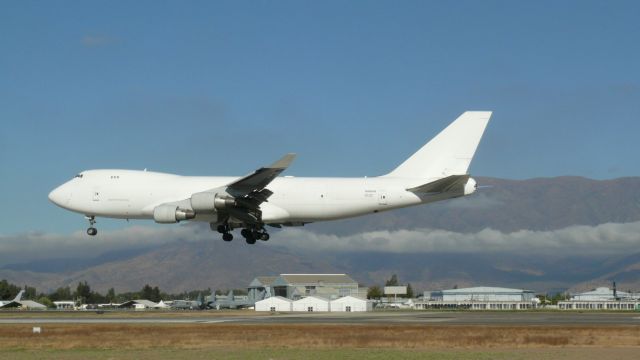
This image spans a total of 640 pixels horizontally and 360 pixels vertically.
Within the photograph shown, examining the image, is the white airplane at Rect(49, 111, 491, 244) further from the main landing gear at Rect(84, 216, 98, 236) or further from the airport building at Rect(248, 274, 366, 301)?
the airport building at Rect(248, 274, 366, 301)

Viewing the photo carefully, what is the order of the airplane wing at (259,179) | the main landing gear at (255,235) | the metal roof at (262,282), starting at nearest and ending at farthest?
the airplane wing at (259,179) → the main landing gear at (255,235) → the metal roof at (262,282)

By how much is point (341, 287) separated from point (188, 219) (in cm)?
10177

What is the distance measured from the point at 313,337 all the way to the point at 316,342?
235 cm

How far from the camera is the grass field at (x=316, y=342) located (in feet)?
147

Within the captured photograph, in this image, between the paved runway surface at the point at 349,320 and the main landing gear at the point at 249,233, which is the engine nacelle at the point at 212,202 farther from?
the paved runway surface at the point at 349,320

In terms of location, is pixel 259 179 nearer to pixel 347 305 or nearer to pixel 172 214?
pixel 172 214

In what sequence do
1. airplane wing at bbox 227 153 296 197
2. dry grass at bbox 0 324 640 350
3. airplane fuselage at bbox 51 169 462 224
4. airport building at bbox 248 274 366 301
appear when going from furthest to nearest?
airport building at bbox 248 274 366 301, airplane fuselage at bbox 51 169 462 224, airplane wing at bbox 227 153 296 197, dry grass at bbox 0 324 640 350

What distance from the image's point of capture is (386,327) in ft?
202

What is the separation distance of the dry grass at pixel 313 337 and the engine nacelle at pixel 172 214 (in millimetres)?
7410

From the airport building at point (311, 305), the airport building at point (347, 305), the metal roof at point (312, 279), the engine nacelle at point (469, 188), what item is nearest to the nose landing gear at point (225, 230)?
the engine nacelle at point (469, 188)

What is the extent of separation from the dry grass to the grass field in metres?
0.05

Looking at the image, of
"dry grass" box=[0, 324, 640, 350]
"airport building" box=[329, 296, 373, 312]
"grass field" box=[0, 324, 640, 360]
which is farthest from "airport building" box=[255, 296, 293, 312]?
"dry grass" box=[0, 324, 640, 350]

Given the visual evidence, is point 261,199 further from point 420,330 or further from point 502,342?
point 502,342

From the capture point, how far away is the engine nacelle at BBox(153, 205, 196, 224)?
2552 inches
